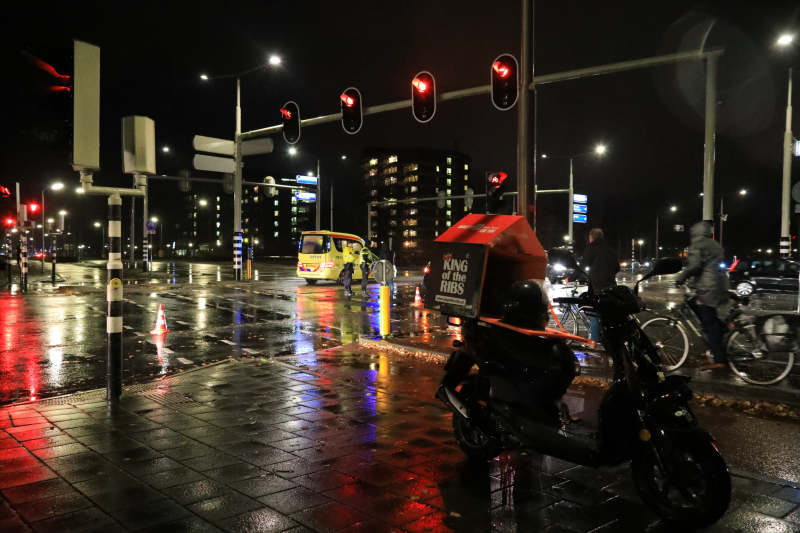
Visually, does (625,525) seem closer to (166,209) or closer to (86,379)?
(86,379)

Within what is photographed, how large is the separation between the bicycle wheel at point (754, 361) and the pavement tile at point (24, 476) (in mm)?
7239

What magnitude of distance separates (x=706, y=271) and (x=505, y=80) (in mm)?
6160

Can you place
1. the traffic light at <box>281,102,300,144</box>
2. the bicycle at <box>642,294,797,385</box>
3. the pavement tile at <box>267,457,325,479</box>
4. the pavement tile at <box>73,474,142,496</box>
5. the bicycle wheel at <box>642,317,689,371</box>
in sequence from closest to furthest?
Answer: 1. the pavement tile at <box>73,474,142,496</box>
2. the pavement tile at <box>267,457,325,479</box>
3. the bicycle at <box>642,294,797,385</box>
4. the bicycle wheel at <box>642,317,689,371</box>
5. the traffic light at <box>281,102,300,144</box>

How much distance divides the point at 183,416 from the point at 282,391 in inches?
55.9

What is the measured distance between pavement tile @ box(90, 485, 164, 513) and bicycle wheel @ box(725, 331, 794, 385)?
21.6 feet

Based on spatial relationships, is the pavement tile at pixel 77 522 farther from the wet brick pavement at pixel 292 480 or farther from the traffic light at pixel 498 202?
the traffic light at pixel 498 202

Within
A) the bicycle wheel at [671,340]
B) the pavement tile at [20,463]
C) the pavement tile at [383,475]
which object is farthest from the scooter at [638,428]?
the bicycle wheel at [671,340]

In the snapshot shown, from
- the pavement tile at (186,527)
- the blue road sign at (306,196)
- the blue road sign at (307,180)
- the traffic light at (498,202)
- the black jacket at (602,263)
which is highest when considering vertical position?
the blue road sign at (307,180)

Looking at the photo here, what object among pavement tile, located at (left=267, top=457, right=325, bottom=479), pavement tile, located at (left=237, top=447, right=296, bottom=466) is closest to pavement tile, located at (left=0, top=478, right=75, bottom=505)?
pavement tile, located at (left=237, top=447, right=296, bottom=466)

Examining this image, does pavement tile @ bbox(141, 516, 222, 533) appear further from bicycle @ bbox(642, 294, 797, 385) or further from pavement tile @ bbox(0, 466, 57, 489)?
bicycle @ bbox(642, 294, 797, 385)

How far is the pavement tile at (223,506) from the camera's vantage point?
3830 mm

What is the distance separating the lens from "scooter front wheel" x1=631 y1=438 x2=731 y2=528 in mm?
3498

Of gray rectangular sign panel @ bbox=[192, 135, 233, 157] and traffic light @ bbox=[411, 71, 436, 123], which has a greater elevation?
gray rectangular sign panel @ bbox=[192, 135, 233, 157]

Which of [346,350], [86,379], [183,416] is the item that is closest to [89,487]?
[183,416]
